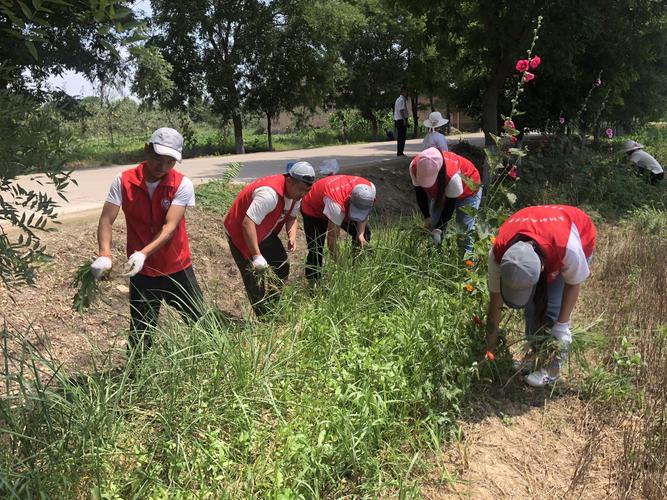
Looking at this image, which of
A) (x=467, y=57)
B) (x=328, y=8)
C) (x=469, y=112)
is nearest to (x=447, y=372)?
(x=467, y=57)

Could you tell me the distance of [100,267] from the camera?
2.80 meters

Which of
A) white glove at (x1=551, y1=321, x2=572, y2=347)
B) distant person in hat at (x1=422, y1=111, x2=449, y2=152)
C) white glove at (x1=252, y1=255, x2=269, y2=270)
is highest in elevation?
distant person in hat at (x1=422, y1=111, x2=449, y2=152)

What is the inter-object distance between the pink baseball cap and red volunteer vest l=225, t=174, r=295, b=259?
1.15m

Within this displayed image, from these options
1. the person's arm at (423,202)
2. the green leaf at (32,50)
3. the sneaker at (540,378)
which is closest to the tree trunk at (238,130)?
the person's arm at (423,202)

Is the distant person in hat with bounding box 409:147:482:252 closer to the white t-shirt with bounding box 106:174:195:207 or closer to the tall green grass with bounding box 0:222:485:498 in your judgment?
the tall green grass with bounding box 0:222:485:498

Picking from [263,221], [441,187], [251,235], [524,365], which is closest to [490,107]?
[441,187]

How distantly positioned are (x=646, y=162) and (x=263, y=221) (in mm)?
8392

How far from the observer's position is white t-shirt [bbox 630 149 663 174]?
31.0 feet

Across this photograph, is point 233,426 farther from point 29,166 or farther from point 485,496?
point 29,166

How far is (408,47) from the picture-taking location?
2786 cm

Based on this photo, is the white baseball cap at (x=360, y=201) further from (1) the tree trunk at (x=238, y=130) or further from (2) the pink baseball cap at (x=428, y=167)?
(1) the tree trunk at (x=238, y=130)

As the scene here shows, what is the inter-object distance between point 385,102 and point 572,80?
16.6m

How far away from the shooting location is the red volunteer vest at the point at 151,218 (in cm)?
302

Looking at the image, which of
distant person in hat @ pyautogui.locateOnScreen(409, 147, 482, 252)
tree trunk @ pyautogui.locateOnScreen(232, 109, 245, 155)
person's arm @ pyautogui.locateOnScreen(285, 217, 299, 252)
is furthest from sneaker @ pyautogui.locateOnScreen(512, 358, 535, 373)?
tree trunk @ pyautogui.locateOnScreen(232, 109, 245, 155)
